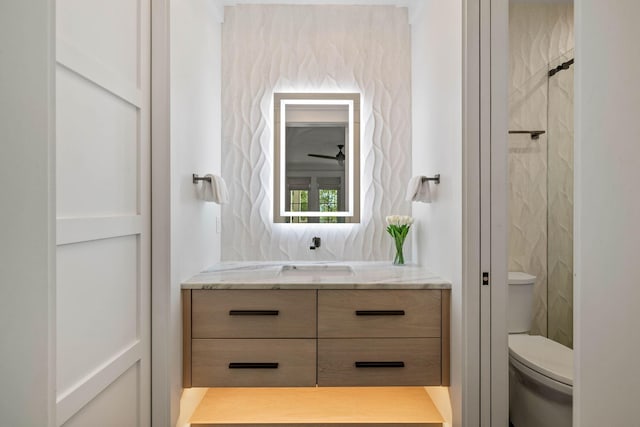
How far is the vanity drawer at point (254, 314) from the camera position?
6.38 ft

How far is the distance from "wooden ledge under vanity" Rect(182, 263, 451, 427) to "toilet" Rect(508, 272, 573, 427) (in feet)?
1.20

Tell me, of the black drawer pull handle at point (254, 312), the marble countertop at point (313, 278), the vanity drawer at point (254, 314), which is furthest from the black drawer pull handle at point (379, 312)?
the black drawer pull handle at point (254, 312)

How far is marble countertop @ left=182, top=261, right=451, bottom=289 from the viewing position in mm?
1944

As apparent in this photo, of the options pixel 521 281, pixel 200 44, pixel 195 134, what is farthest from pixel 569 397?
pixel 200 44

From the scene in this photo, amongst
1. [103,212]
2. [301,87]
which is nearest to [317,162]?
[301,87]

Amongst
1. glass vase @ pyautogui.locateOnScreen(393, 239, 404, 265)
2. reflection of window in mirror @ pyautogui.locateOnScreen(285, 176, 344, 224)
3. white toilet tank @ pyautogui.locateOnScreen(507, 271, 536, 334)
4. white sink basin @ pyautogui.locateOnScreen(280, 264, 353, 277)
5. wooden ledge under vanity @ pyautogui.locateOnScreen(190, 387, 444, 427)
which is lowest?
wooden ledge under vanity @ pyautogui.locateOnScreen(190, 387, 444, 427)

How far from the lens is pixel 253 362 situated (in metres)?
1.94

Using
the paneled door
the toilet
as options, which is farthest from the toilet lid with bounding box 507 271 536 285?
the paneled door

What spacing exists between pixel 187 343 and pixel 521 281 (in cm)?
176

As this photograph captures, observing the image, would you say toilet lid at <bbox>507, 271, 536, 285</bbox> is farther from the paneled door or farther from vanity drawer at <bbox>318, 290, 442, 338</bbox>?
the paneled door

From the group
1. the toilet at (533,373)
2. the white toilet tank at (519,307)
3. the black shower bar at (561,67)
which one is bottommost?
the toilet at (533,373)

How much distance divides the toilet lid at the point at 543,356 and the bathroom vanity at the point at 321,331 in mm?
374
